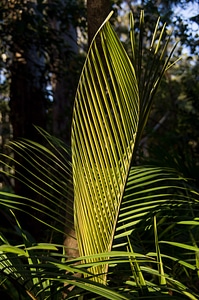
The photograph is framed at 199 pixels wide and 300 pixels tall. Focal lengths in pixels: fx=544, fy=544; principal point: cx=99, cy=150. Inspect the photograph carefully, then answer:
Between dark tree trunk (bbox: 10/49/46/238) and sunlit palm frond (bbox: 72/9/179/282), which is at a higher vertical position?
dark tree trunk (bbox: 10/49/46/238)

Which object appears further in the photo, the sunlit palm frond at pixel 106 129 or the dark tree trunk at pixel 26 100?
the dark tree trunk at pixel 26 100

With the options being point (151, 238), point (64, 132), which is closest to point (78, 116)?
point (151, 238)

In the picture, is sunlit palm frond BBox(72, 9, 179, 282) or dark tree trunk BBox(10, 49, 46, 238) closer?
sunlit palm frond BBox(72, 9, 179, 282)

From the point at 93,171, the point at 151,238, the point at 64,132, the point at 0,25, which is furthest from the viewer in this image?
the point at 64,132

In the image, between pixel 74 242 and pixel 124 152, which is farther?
pixel 74 242

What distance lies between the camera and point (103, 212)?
64.1 inches

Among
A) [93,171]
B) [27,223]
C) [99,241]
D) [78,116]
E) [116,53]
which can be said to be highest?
[116,53]

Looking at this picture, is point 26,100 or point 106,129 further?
point 26,100

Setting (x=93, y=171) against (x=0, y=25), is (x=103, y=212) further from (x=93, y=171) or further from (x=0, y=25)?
(x=0, y=25)

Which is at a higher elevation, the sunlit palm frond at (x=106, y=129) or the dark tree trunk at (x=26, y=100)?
the dark tree trunk at (x=26, y=100)

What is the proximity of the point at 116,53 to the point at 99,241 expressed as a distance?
1.82 ft

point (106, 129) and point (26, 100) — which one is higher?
point (26, 100)

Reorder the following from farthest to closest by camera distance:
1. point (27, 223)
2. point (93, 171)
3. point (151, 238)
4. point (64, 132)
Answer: point (64, 132)
point (27, 223)
point (151, 238)
point (93, 171)

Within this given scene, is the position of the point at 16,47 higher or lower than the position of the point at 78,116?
higher
